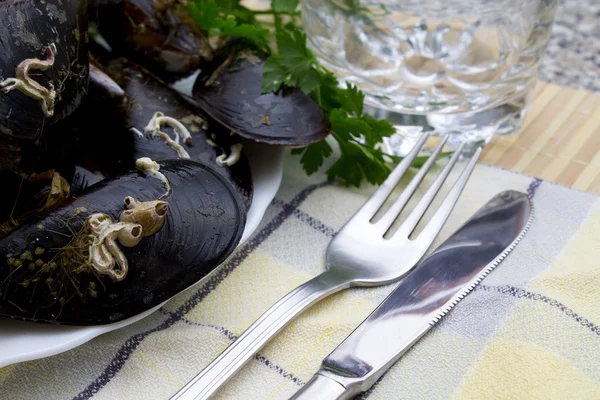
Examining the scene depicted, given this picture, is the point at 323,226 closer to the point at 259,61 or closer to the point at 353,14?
the point at 259,61

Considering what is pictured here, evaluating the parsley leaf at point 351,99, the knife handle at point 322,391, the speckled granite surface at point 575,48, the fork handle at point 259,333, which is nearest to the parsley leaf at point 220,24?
the parsley leaf at point 351,99

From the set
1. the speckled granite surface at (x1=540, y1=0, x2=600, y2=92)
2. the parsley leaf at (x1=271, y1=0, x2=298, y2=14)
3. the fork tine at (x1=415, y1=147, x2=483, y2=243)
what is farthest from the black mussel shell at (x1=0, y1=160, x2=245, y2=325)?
the speckled granite surface at (x1=540, y1=0, x2=600, y2=92)

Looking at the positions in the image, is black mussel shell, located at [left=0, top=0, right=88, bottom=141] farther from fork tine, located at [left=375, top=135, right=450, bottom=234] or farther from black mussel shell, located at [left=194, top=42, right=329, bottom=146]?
fork tine, located at [left=375, top=135, right=450, bottom=234]

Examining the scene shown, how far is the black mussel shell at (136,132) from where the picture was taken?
→ 3.15 feet

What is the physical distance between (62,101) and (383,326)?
45cm

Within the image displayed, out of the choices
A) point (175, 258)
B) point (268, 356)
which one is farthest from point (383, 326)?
point (175, 258)

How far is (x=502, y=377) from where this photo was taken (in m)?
0.77

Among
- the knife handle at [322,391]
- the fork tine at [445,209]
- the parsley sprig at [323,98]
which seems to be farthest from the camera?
the parsley sprig at [323,98]

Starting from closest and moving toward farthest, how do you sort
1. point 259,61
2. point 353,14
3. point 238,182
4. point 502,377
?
point 502,377 → point 238,182 → point 259,61 → point 353,14

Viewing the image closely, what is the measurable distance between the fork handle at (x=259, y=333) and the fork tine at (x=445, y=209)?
0.13m

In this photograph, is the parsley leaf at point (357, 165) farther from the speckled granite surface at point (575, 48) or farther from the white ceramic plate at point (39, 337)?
the speckled granite surface at point (575, 48)

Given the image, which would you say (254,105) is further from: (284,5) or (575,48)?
(575,48)

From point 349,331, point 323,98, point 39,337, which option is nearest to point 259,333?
point 349,331

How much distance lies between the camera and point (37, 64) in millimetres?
809
